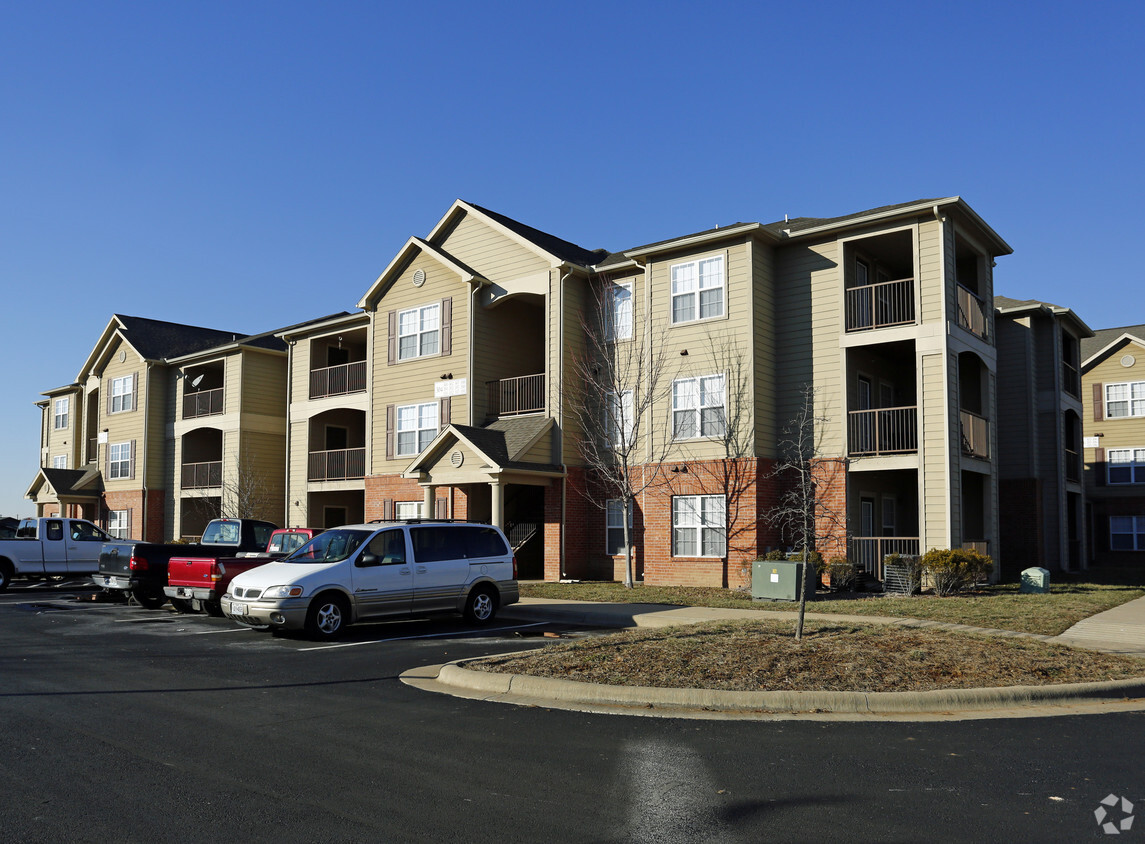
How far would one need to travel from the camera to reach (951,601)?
1895cm

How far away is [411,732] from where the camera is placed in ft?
27.6

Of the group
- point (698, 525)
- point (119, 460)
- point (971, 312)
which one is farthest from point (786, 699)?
point (119, 460)

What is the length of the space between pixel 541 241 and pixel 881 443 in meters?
11.5

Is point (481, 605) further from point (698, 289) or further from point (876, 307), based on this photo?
point (876, 307)

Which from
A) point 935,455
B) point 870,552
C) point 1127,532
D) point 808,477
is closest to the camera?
point 935,455

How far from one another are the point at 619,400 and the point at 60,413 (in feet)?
123

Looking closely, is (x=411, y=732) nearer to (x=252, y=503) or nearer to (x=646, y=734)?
(x=646, y=734)

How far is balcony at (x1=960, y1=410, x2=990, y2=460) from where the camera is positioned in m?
23.7

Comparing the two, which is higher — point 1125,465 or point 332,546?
point 1125,465

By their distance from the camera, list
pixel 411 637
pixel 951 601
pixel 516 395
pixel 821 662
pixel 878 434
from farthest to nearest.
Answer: pixel 516 395 → pixel 878 434 → pixel 951 601 → pixel 411 637 → pixel 821 662

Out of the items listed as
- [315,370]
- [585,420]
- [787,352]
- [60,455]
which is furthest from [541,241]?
[60,455]

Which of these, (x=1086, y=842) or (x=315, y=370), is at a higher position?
(x=315, y=370)

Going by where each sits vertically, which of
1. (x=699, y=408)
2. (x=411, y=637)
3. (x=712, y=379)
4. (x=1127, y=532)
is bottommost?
(x=411, y=637)
